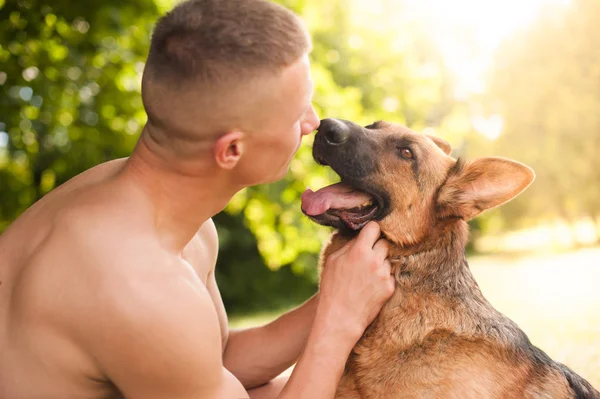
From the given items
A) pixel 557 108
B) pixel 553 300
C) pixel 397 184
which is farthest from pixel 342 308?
pixel 557 108

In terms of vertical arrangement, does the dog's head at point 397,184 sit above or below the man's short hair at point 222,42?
below

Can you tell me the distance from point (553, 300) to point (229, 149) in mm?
7570

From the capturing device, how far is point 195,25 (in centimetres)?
197

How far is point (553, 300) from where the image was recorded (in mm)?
8609

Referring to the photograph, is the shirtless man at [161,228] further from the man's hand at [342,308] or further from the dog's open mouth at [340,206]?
the dog's open mouth at [340,206]

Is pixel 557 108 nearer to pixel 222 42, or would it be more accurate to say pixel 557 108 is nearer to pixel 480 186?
pixel 480 186

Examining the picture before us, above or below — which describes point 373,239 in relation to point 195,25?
below

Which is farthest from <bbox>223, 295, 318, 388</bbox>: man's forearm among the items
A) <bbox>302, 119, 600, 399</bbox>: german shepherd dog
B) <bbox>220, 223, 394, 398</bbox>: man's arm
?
<bbox>302, 119, 600, 399</bbox>: german shepherd dog

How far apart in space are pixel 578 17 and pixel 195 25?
1661 centimetres

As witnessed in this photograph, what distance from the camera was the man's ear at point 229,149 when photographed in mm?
2014

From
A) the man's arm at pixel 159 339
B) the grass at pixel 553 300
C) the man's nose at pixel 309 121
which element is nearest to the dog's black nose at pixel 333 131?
the man's nose at pixel 309 121

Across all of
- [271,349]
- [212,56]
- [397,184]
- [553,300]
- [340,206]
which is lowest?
[553,300]

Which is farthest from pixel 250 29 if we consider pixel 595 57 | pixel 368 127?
pixel 595 57

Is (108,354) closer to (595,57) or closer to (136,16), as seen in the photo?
(136,16)
